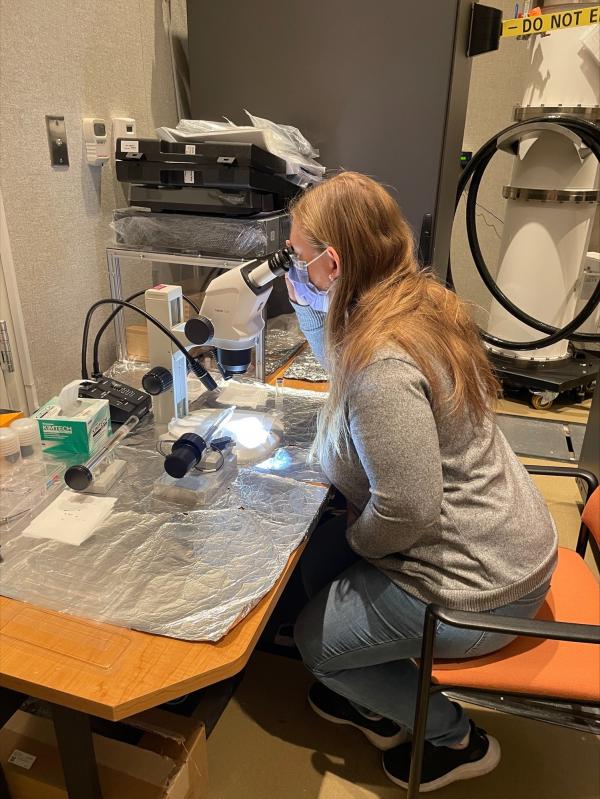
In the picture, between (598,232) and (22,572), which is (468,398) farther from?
(598,232)

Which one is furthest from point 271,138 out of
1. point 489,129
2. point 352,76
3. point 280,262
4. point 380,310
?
point 489,129

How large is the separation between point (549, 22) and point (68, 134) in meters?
1.89

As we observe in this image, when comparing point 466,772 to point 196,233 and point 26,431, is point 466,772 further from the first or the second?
point 196,233

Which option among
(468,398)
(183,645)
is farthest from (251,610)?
(468,398)

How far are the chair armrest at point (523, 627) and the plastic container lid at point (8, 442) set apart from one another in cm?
81

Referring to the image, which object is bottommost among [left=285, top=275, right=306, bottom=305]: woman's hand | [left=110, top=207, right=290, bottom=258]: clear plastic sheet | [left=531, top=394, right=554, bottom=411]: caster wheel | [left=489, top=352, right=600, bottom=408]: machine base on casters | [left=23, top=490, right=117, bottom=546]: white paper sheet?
[left=531, top=394, right=554, bottom=411]: caster wheel

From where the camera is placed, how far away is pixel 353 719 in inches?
57.7

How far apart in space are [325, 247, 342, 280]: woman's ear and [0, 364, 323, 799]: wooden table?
0.62 metres

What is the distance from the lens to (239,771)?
1369 millimetres

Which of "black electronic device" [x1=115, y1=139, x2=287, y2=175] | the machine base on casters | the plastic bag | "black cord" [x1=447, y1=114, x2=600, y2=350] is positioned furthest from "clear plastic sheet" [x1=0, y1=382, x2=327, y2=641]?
the machine base on casters

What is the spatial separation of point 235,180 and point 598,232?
9.64 feet

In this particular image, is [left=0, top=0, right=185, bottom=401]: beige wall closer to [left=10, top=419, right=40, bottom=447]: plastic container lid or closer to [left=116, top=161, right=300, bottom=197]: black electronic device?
[left=116, top=161, right=300, bottom=197]: black electronic device

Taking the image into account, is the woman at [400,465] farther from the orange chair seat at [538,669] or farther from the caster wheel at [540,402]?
the caster wheel at [540,402]

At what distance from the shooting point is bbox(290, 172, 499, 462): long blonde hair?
3.44ft
